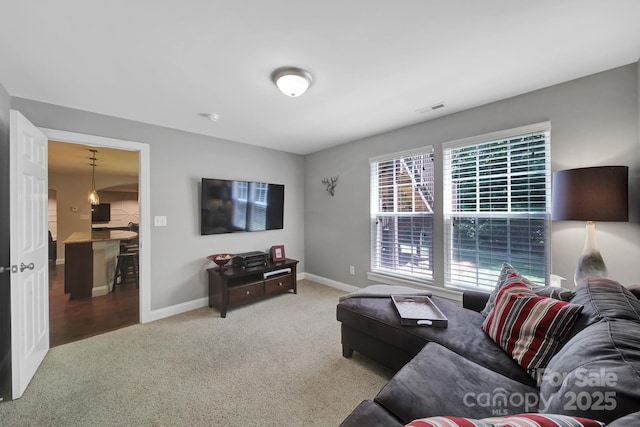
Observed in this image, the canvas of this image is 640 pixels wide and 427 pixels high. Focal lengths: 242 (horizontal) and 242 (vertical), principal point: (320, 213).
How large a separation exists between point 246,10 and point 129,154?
14.1 ft

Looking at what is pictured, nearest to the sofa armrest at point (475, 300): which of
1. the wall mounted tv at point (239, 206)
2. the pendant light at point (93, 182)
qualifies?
the wall mounted tv at point (239, 206)

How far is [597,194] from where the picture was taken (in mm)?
1632

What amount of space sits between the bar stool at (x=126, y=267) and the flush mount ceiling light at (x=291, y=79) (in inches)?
165

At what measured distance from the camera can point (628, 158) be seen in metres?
1.87

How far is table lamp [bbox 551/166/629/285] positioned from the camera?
1.61m

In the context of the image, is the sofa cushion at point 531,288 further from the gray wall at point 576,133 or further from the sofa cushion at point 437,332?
the gray wall at point 576,133

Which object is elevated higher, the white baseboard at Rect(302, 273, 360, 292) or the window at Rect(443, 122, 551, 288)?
the window at Rect(443, 122, 551, 288)

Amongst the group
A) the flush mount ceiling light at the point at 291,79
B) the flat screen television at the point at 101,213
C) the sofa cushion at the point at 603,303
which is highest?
the flush mount ceiling light at the point at 291,79

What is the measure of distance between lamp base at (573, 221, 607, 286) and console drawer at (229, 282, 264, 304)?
3201 mm

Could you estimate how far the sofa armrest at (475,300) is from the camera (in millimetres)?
2045

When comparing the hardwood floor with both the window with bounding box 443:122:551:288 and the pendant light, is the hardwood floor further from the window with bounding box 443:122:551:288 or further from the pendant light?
the window with bounding box 443:122:551:288

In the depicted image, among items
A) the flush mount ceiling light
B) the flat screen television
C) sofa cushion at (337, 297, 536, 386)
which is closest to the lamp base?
sofa cushion at (337, 297, 536, 386)

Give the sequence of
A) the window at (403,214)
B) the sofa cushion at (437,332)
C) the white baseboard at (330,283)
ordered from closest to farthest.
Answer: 1. the sofa cushion at (437,332)
2. the window at (403,214)
3. the white baseboard at (330,283)

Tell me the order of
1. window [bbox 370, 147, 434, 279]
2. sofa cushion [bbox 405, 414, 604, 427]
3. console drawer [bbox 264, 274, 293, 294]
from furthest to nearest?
console drawer [bbox 264, 274, 293, 294]
window [bbox 370, 147, 434, 279]
sofa cushion [bbox 405, 414, 604, 427]
